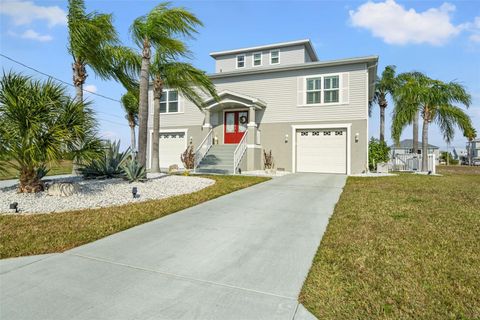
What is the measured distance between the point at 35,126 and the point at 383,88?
96.8ft

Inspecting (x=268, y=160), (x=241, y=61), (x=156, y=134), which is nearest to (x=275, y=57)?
(x=241, y=61)

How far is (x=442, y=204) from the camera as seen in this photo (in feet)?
22.5

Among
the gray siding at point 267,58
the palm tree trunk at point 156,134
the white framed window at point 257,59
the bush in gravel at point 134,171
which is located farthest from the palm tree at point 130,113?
the bush in gravel at point 134,171

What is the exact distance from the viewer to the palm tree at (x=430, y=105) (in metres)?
17.3

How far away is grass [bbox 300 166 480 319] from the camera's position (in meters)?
2.45

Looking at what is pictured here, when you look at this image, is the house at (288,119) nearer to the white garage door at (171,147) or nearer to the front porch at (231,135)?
the front porch at (231,135)

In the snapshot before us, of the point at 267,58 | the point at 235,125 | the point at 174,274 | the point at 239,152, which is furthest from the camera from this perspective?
the point at 267,58

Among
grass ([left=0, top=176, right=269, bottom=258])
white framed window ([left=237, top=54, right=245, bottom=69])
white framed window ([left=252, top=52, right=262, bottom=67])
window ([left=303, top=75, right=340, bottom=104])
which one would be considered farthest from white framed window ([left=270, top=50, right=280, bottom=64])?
grass ([left=0, top=176, right=269, bottom=258])

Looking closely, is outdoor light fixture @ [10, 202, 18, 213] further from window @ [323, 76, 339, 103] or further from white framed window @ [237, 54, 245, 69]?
white framed window @ [237, 54, 245, 69]

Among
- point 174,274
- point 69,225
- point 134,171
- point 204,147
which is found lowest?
point 174,274

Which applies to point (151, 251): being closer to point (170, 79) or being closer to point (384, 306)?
point (384, 306)

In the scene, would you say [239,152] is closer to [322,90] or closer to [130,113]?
[322,90]

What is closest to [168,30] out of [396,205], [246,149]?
[246,149]

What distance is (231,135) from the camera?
1734 cm
